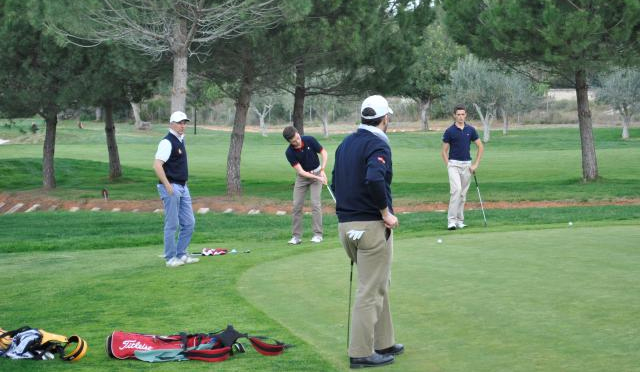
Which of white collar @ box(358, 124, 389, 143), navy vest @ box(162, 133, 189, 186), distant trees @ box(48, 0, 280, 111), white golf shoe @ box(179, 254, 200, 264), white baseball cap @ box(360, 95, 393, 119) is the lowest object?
white golf shoe @ box(179, 254, 200, 264)

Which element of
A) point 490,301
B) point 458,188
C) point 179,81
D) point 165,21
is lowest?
point 490,301

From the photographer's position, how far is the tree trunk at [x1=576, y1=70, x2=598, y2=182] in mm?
28172

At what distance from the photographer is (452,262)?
436 inches

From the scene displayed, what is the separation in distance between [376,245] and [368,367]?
0.91 m

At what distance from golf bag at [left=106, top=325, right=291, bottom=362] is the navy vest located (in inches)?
199

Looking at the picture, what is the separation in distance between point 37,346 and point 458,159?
10.7 meters

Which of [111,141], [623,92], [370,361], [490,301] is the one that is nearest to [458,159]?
[490,301]

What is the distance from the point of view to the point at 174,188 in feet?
39.9

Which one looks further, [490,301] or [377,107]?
[490,301]

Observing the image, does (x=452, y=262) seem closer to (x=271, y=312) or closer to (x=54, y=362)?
(x=271, y=312)

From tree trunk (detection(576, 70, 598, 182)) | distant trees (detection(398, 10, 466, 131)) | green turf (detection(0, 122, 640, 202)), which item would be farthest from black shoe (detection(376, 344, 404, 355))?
distant trees (detection(398, 10, 466, 131))

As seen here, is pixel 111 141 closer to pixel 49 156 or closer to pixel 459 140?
pixel 49 156

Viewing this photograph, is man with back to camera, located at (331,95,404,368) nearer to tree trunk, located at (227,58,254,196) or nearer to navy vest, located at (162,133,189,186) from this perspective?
navy vest, located at (162,133,189,186)

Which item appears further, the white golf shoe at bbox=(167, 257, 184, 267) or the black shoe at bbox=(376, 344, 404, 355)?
the white golf shoe at bbox=(167, 257, 184, 267)
